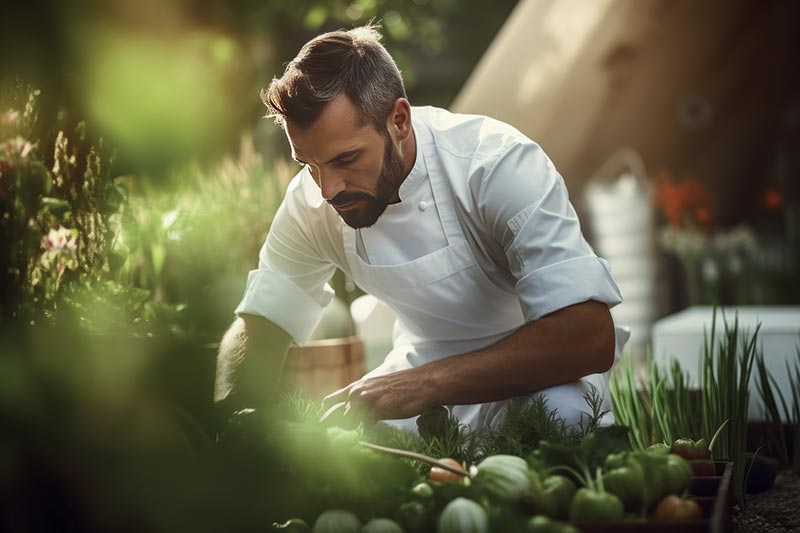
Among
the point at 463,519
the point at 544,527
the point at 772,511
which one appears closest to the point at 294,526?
the point at 463,519

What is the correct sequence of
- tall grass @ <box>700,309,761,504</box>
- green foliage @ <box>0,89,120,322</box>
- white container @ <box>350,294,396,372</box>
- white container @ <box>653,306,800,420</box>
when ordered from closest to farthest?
1. green foliage @ <box>0,89,120,322</box>
2. tall grass @ <box>700,309,761,504</box>
3. white container @ <box>653,306,800,420</box>
4. white container @ <box>350,294,396,372</box>

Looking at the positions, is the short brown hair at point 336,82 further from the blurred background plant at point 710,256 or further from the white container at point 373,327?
the blurred background plant at point 710,256

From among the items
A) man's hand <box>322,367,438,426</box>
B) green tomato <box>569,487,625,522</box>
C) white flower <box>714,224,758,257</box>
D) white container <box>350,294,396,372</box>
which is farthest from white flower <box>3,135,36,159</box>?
white flower <box>714,224,758,257</box>

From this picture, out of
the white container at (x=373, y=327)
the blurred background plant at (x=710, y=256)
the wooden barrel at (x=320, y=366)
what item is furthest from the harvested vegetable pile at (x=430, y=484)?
the blurred background plant at (x=710, y=256)

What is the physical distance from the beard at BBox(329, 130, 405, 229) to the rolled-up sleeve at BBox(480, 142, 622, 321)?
238 millimetres

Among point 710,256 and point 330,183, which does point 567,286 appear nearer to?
point 330,183

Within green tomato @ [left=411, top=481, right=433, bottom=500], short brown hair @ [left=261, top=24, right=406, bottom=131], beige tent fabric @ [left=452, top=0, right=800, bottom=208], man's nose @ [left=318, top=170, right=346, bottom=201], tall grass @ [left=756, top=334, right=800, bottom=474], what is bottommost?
tall grass @ [left=756, top=334, right=800, bottom=474]

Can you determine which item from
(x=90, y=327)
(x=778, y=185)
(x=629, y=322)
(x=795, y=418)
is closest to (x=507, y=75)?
(x=629, y=322)

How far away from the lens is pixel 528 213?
90.2 inches

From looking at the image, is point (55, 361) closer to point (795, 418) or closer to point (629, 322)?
point (795, 418)

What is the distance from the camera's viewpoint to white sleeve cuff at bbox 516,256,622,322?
7.11ft

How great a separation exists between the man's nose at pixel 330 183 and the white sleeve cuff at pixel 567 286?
51 centimetres

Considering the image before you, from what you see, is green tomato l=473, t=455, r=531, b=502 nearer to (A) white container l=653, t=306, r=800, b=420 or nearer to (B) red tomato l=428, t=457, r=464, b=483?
(B) red tomato l=428, t=457, r=464, b=483

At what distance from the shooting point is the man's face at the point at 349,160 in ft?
7.53
